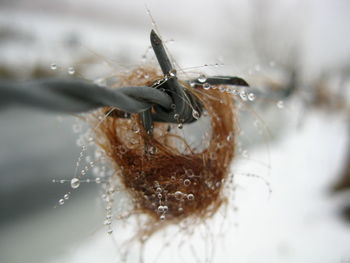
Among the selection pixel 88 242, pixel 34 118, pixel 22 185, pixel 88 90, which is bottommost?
pixel 34 118

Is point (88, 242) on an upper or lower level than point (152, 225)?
lower

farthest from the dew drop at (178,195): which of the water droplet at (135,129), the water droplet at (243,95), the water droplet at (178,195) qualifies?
the water droplet at (243,95)

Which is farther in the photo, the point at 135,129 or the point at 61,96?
the point at 135,129

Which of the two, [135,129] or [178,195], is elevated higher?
[135,129]

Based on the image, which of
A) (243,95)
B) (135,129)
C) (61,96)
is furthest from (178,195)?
(61,96)

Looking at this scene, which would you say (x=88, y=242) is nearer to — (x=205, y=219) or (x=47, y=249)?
(x=47, y=249)

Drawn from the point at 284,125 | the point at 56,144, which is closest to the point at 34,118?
the point at 56,144

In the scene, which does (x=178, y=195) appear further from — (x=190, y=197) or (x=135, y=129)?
(x=135, y=129)

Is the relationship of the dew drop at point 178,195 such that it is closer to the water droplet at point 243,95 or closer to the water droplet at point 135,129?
the water droplet at point 135,129

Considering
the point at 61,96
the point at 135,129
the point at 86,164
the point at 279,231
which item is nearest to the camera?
the point at 61,96

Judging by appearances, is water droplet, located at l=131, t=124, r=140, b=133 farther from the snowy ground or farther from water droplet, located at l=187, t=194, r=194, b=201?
the snowy ground

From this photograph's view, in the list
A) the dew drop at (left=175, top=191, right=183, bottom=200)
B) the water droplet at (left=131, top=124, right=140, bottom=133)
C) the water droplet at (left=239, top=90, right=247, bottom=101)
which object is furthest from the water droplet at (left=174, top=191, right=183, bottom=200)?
the water droplet at (left=239, top=90, right=247, bottom=101)
